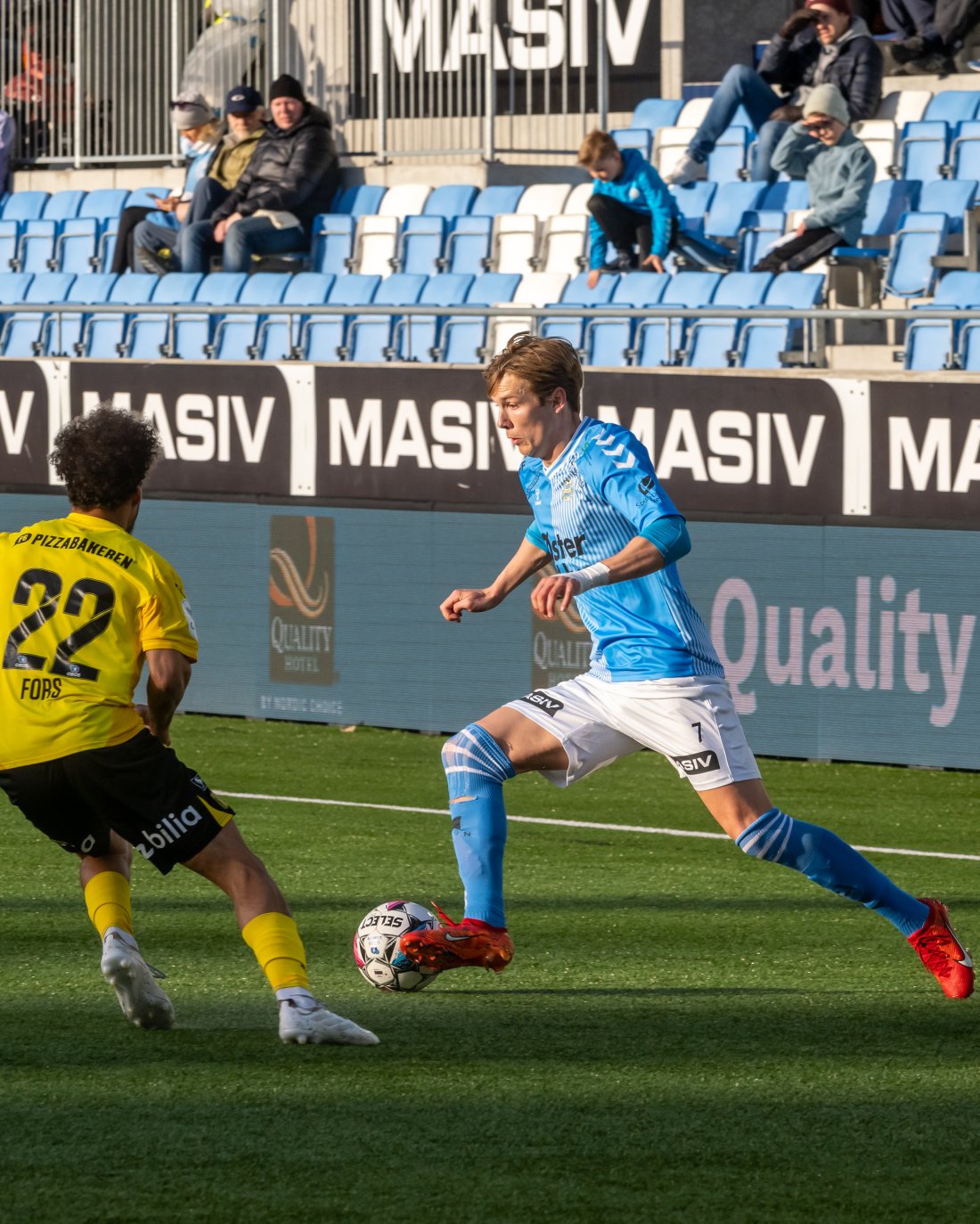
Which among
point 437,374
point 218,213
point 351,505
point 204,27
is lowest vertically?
point 351,505

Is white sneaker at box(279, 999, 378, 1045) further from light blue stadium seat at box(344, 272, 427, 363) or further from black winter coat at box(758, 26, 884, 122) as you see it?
black winter coat at box(758, 26, 884, 122)

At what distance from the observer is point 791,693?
11.7 m

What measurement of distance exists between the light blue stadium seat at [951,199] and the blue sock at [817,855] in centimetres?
901

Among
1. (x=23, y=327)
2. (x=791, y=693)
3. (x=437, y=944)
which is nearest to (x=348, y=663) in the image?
(x=791, y=693)

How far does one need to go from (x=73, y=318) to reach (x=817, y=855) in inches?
450

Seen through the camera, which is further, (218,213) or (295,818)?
(218,213)

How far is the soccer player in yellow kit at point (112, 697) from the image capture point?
5.22 metres

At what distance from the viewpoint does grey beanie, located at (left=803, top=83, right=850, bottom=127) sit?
1373cm

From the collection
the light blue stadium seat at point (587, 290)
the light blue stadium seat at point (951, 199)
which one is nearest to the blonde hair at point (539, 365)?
the light blue stadium seat at point (587, 290)

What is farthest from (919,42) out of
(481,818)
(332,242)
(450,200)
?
(481,818)

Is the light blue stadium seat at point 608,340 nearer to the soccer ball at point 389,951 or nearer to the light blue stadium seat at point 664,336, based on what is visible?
the light blue stadium seat at point 664,336

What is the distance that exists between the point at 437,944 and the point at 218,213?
40.6 feet

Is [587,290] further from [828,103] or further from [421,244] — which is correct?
[421,244]

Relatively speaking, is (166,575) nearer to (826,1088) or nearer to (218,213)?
(826,1088)
